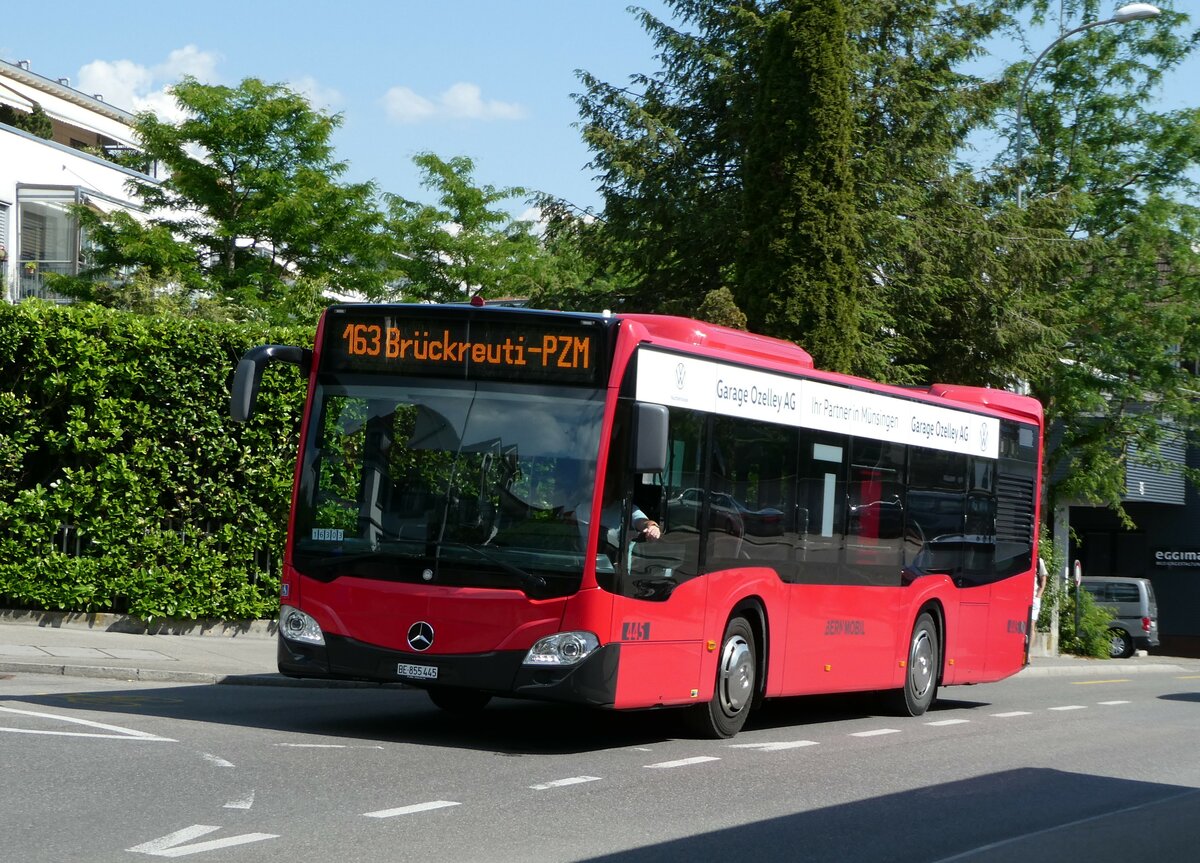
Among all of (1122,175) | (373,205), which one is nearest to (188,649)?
(373,205)

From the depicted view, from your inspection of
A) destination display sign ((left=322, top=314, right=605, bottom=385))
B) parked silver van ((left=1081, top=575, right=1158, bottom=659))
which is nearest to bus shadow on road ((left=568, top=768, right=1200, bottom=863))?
destination display sign ((left=322, top=314, right=605, bottom=385))

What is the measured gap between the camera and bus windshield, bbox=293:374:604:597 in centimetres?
1100

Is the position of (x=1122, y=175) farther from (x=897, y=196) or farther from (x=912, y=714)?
(x=912, y=714)

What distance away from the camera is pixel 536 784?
31.7 ft

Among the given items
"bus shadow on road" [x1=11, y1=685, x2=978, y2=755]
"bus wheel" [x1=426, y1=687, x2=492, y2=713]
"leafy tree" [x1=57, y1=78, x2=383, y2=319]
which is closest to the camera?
"bus shadow on road" [x1=11, y1=685, x2=978, y2=755]

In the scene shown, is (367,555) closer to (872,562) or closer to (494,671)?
(494,671)

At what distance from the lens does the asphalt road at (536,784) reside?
7656 millimetres

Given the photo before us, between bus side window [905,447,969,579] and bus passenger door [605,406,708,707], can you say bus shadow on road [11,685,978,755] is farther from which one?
bus side window [905,447,969,579]

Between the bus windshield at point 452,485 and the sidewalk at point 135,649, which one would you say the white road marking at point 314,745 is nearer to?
the bus windshield at point 452,485

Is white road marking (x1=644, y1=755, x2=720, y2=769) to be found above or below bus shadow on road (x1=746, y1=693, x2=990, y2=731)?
above

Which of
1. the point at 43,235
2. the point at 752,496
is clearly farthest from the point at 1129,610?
the point at 752,496

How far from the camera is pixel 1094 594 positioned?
4062 cm

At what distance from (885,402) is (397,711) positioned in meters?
5.36

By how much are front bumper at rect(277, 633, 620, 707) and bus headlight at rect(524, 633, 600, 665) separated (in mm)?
39
